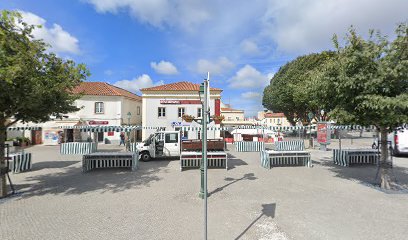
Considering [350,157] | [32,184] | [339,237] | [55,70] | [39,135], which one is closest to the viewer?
[339,237]

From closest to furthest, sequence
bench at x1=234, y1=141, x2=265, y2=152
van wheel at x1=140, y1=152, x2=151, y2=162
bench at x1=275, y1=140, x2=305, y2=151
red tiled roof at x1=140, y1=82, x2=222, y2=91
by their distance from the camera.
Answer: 1. van wheel at x1=140, y1=152, x2=151, y2=162
2. bench at x1=275, y1=140, x2=305, y2=151
3. bench at x1=234, y1=141, x2=265, y2=152
4. red tiled roof at x1=140, y1=82, x2=222, y2=91

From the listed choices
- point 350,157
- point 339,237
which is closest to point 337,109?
point 339,237

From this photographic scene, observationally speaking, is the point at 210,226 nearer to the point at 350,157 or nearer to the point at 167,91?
the point at 350,157

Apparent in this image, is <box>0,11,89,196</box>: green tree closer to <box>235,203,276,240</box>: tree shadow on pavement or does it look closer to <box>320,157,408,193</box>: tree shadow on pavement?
<box>235,203,276,240</box>: tree shadow on pavement

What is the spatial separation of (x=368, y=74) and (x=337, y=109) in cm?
130

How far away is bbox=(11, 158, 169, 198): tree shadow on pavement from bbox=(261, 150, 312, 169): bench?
5073 millimetres

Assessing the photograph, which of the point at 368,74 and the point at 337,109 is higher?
the point at 368,74

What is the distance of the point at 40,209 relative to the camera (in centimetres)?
585

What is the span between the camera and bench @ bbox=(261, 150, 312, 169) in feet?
37.8

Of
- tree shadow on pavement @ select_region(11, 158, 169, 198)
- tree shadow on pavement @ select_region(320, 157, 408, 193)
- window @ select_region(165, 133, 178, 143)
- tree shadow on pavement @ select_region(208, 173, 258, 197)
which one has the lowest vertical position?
tree shadow on pavement @ select_region(11, 158, 169, 198)

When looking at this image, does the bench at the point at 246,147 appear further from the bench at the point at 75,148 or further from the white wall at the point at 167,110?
the bench at the point at 75,148

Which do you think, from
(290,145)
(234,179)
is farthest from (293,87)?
(234,179)

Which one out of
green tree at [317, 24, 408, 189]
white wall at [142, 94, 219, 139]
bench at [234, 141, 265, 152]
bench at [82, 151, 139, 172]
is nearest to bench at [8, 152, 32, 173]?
bench at [82, 151, 139, 172]

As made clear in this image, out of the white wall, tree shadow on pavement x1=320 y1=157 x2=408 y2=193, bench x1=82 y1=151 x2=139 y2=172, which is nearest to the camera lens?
tree shadow on pavement x1=320 y1=157 x2=408 y2=193
